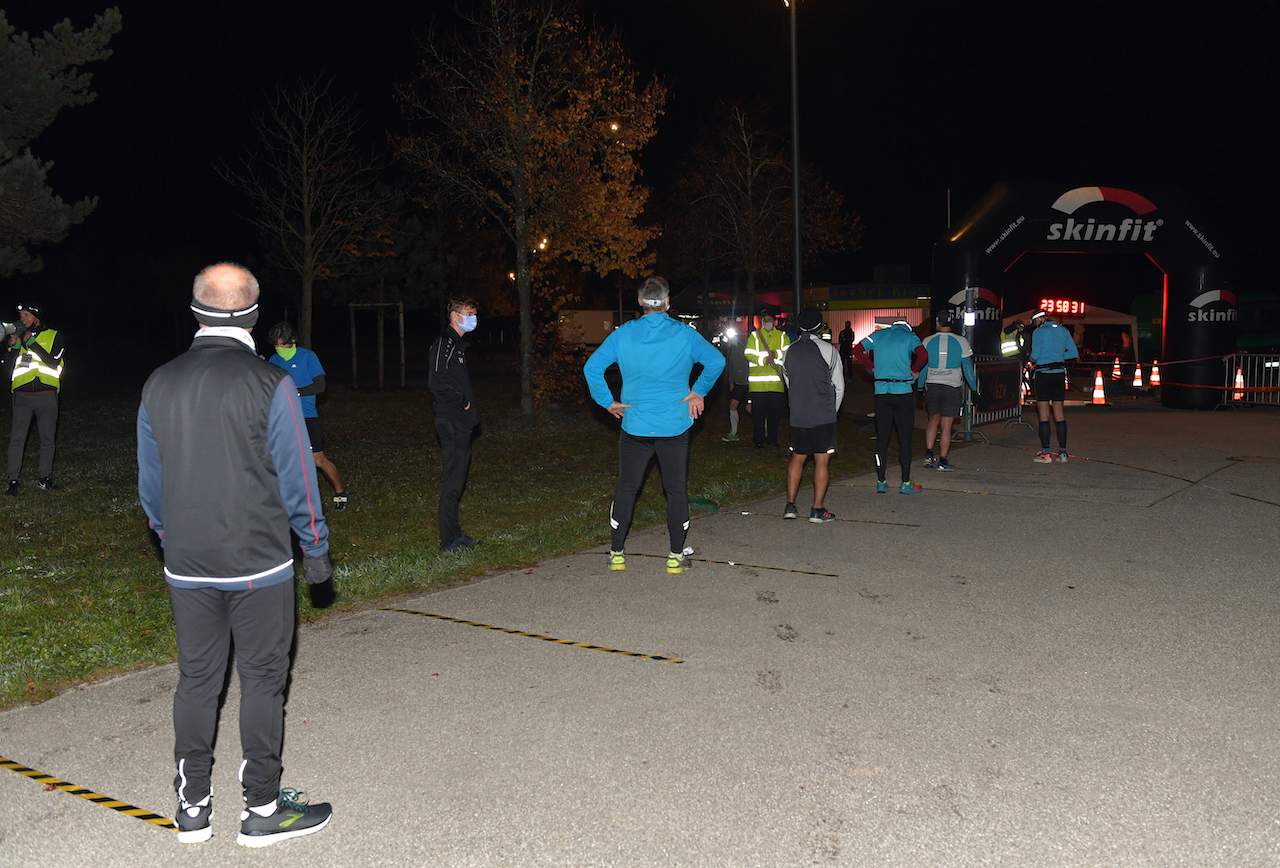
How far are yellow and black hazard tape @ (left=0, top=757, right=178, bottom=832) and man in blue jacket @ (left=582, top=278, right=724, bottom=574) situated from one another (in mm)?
3745

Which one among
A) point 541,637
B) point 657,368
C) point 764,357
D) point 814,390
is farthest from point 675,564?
point 764,357

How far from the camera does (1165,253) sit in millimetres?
19750

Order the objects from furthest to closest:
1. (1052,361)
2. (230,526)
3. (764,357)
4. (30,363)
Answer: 1. (764,357)
2. (1052,361)
3. (30,363)
4. (230,526)

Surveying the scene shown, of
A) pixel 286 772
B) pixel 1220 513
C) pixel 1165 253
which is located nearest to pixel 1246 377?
pixel 1165 253

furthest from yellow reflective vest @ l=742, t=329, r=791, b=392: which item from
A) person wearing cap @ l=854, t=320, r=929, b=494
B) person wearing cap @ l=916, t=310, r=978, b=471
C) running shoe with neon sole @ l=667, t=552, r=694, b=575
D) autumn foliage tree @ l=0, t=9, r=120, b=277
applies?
autumn foliage tree @ l=0, t=9, r=120, b=277

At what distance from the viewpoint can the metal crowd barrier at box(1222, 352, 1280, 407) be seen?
19594 mm

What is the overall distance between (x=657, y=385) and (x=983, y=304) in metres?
14.5

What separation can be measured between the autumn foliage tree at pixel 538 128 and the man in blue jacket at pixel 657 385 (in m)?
9.46

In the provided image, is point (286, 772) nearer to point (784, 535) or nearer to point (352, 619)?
Answer: point (352, 619)

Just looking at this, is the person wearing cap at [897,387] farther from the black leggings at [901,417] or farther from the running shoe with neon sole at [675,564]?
the running shoe with neon sole at [675,564]

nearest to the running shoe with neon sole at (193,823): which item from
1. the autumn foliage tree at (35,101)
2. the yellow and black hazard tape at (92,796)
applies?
the yellow and black hazard tape at (92,796)

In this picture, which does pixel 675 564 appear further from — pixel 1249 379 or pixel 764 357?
pixel 1249 379

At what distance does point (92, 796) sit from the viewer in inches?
143

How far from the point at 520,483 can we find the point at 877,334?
4205 millimetres
